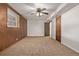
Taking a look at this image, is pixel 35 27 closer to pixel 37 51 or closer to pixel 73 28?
pixel 73 28

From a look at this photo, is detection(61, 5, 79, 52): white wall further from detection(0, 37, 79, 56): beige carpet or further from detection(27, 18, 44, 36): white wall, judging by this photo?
detection(27, 18, 44, 36): white wall

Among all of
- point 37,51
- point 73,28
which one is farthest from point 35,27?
point 37,51

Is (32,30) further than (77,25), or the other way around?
(32,30)

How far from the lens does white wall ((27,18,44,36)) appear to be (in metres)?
15.8

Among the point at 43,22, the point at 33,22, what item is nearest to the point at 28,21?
the point at 33,22

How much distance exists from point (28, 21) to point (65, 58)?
14.5 meters

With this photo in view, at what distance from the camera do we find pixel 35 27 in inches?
629

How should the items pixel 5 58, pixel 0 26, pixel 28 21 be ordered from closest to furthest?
pixel 5 58 < pixel 0 26 < pixel 28 21

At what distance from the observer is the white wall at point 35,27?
51.9 ft

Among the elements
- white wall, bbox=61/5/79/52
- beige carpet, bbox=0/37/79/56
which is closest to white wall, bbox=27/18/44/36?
beige carpet, bbox=0/37/79/56

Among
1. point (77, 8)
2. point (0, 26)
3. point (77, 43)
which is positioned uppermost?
point (77, 8)

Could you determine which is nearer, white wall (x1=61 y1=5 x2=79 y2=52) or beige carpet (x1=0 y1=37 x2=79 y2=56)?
beige carpet (x1=0 y1=37 x2=79 y2=56)

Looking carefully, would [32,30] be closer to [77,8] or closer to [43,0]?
[77,8]

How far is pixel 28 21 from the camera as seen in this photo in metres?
15.8
